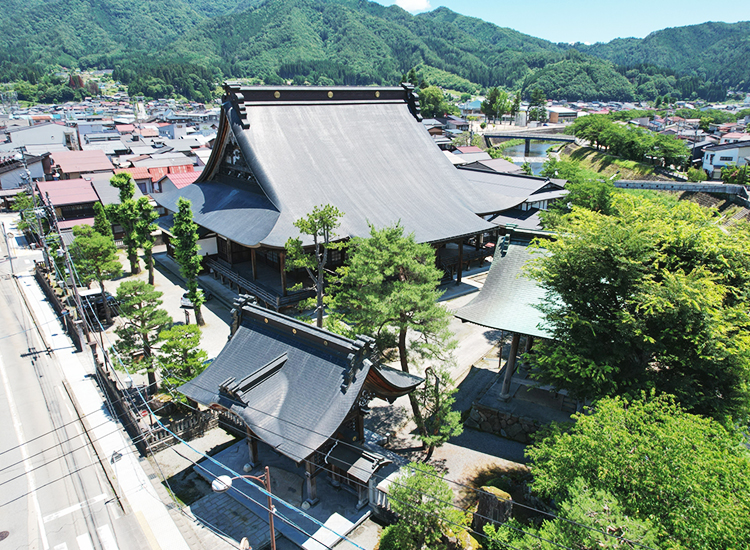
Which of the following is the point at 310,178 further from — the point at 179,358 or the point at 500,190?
the point at 500,190

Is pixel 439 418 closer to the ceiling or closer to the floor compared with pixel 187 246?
closer to the floor

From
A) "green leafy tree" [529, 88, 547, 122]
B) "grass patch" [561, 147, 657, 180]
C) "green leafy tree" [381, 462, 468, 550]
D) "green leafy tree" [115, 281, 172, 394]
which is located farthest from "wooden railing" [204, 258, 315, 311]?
"green leafy tree" [529, 88, 547, 122]

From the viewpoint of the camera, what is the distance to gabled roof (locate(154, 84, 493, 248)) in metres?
26.7

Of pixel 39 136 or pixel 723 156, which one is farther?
pixel 39 136

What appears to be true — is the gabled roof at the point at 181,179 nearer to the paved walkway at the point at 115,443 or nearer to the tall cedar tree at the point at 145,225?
the tall cedar tree at the point at 145,225

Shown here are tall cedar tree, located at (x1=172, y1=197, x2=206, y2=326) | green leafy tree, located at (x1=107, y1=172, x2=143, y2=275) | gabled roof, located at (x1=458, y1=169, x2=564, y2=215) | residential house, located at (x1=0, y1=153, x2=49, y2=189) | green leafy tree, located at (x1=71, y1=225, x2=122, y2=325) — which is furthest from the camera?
residential house, located at (x1=0, y1=153, x2=49, y2=189)

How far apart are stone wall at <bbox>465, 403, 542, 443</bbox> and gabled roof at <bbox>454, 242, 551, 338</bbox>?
3561 mm

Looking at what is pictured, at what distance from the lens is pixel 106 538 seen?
41.8ft

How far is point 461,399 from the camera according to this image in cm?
1939

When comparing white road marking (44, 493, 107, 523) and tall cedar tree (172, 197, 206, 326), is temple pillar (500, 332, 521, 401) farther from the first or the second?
tall cedar tree (172, 197, 206, 326)

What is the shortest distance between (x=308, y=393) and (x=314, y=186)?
16.9 meters

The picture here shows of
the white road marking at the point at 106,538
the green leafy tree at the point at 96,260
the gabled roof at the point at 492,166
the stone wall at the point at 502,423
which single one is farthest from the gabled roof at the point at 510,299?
the gabled roof at the point at 492,166

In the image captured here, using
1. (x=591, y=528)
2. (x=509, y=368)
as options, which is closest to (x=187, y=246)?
(x=509, y=368)

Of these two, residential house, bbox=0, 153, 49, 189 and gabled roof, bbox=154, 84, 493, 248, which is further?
residential house, bbox=0, 153, 49, 189
